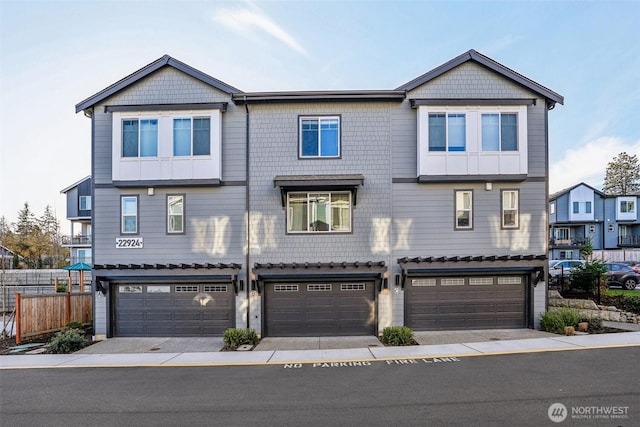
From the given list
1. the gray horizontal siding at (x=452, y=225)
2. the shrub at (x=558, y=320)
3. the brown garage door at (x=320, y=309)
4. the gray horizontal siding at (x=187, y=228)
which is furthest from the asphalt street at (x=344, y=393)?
the gray horizontal siding at (x=187, y=228)

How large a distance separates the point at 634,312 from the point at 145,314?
18639mm

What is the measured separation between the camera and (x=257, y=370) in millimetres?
8609

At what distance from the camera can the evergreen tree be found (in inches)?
2096

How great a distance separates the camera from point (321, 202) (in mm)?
12562

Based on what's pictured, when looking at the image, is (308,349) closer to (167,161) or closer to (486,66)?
(167,161)

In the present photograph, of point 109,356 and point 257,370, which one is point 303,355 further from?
point 109,356

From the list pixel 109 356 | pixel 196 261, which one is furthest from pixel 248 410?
pixel 196 261

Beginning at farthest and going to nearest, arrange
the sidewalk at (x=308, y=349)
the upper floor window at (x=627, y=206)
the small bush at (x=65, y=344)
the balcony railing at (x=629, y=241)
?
the balcony railing at (x=629, y=241) → the upper floor window at (x=627, y=206) → the small bush at (x=65, y=344) → the sidewalk at (x=308, y=349)

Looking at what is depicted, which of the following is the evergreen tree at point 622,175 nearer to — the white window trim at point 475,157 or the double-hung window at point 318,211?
the white window trim at point 475,157

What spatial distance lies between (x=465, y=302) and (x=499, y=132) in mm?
6385

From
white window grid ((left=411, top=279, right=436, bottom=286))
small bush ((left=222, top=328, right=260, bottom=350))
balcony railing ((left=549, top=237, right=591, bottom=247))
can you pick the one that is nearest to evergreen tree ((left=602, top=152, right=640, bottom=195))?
balcony railing ((left=549, top=237, right=591, bottom=247))

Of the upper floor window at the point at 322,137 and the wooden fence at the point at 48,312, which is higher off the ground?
the upper floor window at the point at 322,137

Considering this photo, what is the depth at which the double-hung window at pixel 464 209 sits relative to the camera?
12.6 meters

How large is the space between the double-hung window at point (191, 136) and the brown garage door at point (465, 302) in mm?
9077
